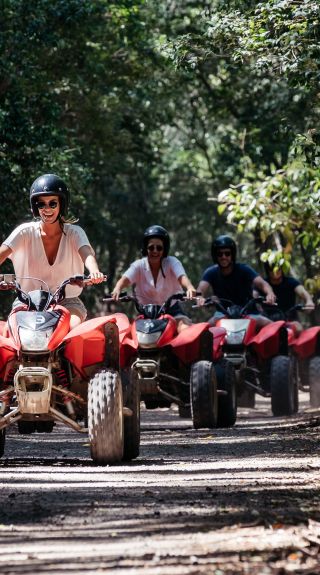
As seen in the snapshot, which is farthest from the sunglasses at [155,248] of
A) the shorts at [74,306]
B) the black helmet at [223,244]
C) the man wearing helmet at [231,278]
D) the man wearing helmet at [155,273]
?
the shorts at [74,306]

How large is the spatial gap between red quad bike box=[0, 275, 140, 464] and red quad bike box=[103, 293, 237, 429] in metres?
3.58

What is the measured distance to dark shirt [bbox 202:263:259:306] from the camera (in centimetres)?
1744

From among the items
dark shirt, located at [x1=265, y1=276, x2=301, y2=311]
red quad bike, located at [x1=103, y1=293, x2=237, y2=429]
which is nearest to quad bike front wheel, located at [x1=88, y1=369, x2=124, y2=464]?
red quad bike, located at [x1=103, y1=293, x2=237, y2=429]

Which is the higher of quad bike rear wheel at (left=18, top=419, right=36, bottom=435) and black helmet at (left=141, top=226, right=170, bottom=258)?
black helmet at (left=141, top=226, right=170, bottom=258)

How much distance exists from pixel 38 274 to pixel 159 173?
33132 millimetres

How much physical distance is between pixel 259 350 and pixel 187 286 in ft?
9.62

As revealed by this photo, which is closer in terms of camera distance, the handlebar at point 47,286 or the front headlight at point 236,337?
the handlebar at point 47,286

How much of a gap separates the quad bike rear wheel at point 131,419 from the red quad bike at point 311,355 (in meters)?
8.49

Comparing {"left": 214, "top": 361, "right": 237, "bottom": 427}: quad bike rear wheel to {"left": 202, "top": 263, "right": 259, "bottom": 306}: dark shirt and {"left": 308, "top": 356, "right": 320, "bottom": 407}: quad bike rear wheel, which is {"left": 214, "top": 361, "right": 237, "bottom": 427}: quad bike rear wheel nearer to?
{"left": 202, "top": 263, "right": 259, "bottom": 306}: dark shirt

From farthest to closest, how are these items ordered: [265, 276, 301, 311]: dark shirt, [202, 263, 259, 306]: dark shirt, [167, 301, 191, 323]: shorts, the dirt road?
1. [265, 276, 301, 311]: dark shirt
2. [202, 263, 259, 306]: dark shirt
3. [167, 301, 191, 323]: shorts
4. the dirt road

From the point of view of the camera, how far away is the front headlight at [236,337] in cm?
1689

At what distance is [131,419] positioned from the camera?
10227 mm

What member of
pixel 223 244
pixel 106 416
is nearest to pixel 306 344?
pixel 223 244

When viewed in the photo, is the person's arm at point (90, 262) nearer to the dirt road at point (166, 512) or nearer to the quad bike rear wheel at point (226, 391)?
the dirt road at point (166, 512)
